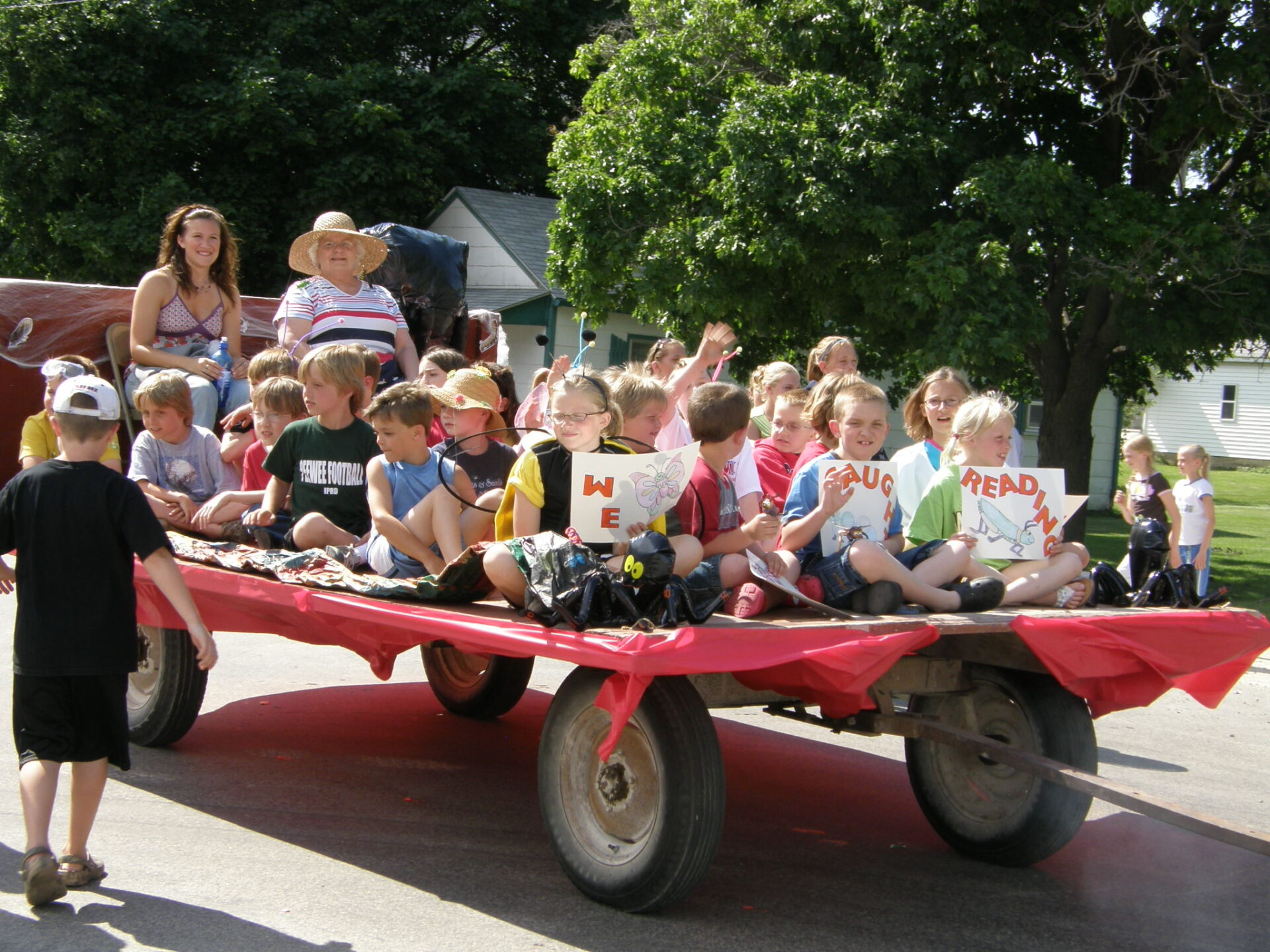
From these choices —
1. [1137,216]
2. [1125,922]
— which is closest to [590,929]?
[1125,922]

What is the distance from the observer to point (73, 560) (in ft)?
13.6

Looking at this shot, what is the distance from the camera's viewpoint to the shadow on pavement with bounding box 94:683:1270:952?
13.4ft

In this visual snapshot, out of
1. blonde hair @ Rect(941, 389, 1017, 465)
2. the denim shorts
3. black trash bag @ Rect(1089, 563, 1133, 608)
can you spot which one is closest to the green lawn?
black trash bag @ Rect(1089, 563, 1133, 608)

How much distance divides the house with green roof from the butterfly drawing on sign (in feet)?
53.0

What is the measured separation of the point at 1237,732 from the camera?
7.59 meters

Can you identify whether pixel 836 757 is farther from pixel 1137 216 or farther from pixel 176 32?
pixel 176 32

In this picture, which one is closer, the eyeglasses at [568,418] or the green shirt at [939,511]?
the eyeglasses at [568,418]

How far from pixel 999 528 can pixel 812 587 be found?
2.78 feet

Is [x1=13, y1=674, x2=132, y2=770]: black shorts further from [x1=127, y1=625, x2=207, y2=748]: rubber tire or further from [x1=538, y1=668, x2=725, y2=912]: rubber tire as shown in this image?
[x1=538, y1=668, x2=725, y2=912]: rubber tire

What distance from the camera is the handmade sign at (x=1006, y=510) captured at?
4.82 meters

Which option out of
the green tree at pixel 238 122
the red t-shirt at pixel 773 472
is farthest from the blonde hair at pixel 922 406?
the green tree at pixel 238 122

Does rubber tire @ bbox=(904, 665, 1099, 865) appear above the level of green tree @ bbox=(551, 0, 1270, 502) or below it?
below

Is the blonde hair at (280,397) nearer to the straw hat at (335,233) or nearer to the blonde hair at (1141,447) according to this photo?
the straw hat at (335,233)

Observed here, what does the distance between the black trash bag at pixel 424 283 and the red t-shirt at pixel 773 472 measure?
10.2 ft
